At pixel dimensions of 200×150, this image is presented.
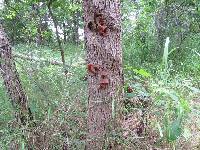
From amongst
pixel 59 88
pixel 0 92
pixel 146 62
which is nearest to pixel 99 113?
pixel 59 88

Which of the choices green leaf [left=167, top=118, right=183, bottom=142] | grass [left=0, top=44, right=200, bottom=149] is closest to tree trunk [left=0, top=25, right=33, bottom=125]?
grass [left=0, top=44, right=200, bottom=149]

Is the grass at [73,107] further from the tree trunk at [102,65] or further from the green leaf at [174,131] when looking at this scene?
the tree trunk at [102,65]

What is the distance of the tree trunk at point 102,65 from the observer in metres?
2.91

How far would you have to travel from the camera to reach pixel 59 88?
359 centimetres

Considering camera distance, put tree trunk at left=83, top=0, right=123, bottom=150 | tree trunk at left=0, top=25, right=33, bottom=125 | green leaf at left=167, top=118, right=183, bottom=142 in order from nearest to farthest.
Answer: green leaf at left=167, top=118, right=183, bottom=142
tree trunk at left=83, top=0, right=123, bottom=150
tree trunk at left=0, top=25, right=33, bottom=125

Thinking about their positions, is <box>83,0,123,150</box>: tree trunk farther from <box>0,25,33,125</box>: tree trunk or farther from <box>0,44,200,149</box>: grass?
<box>0,25,33,125</box>: tree trunk

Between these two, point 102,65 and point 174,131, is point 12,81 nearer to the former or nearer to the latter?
point 102,65

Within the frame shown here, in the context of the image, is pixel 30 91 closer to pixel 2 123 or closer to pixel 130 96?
pixel 2 123

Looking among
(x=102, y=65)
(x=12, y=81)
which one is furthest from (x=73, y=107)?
(x=12, y=81)

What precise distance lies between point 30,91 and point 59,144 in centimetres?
100

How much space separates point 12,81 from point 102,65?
1275 mm

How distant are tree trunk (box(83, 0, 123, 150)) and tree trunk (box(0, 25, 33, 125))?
2.98ft

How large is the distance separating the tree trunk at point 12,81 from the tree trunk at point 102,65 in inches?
35.8

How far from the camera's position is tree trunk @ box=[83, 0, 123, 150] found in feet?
9.54
